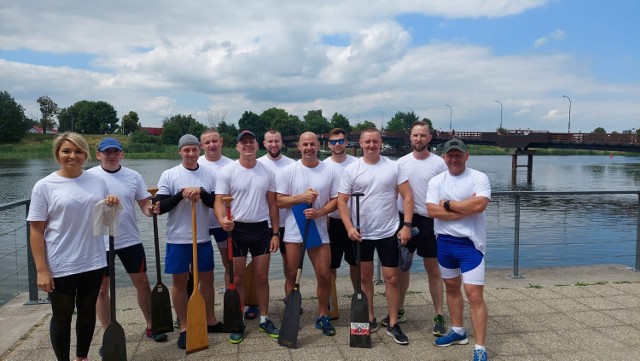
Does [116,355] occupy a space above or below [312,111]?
below

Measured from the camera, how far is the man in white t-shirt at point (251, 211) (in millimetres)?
3912

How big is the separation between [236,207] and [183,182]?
1.60 ft

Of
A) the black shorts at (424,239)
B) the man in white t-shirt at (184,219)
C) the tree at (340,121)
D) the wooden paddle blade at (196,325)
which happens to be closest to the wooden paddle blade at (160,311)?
the man in white t-shirt at (184,219)

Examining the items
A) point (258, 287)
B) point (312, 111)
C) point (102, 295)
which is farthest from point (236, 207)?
point (312, 111)

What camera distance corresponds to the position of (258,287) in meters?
4.07

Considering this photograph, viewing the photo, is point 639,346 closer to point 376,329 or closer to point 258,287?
point 376,329

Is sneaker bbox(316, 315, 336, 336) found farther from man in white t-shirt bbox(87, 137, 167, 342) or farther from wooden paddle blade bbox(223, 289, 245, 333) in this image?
man in white t-shirt bbox(87, 137, 167, 342)

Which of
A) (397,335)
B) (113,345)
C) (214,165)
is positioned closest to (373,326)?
(397,335)

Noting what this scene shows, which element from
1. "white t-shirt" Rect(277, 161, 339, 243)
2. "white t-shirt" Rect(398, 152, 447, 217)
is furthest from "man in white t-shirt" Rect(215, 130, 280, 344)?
"white t-shirt" Rect(398, 152, 447, 217)

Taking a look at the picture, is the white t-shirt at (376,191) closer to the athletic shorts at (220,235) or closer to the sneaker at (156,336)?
the athletic shorts at (220,235)

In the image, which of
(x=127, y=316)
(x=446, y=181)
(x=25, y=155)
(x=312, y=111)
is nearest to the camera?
(x=446, y=181)

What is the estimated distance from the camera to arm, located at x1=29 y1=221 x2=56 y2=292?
2.94 meters

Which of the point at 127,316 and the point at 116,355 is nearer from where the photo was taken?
the point at 116,355

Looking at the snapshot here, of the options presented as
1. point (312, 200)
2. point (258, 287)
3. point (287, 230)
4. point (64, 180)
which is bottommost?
point (258, 287)
